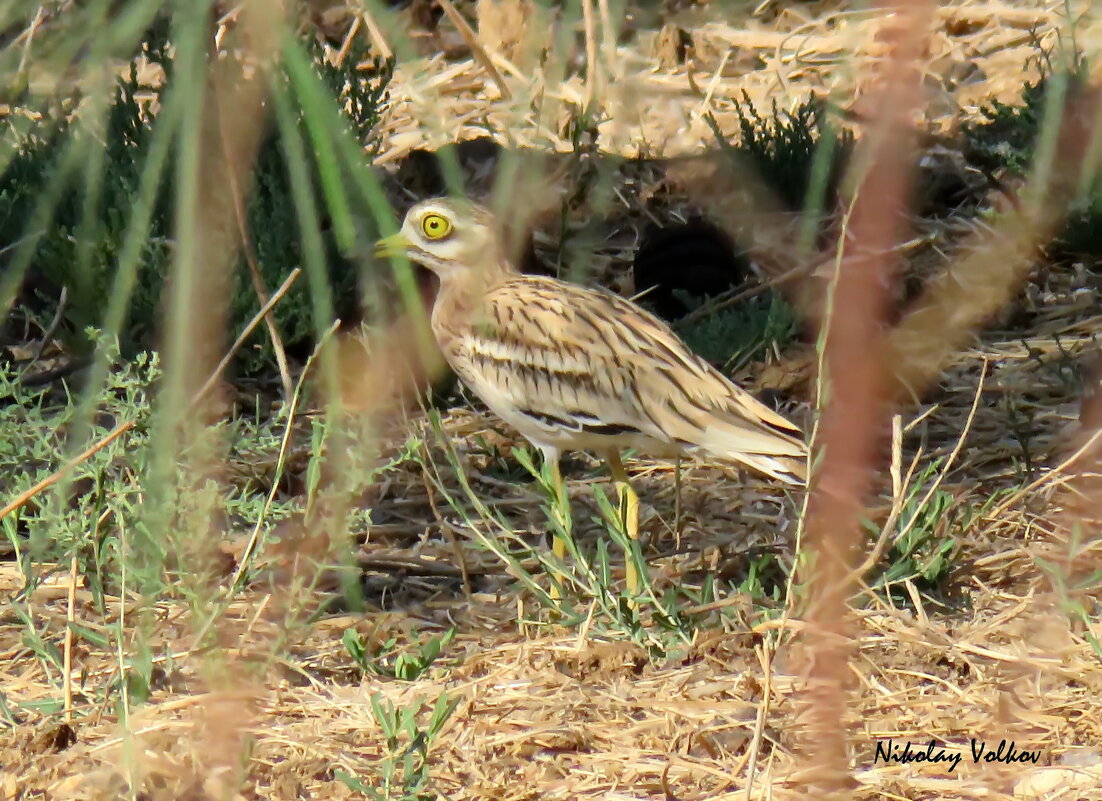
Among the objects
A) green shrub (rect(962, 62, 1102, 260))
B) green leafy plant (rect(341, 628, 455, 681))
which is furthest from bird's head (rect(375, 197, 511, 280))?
green shrub (rect(962, 62, 1102, 260))

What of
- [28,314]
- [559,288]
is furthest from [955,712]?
[28,314]

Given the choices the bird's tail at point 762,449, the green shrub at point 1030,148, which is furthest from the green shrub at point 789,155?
the bird's tail at point 762,449

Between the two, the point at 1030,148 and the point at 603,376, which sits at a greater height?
the point at 603,376

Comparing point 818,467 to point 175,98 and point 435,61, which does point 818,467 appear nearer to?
point 175,98

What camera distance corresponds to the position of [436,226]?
175 inches

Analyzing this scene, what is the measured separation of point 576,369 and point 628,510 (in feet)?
1.55

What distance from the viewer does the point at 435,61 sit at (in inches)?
281

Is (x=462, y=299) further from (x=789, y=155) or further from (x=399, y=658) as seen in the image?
(x=789, y=155)

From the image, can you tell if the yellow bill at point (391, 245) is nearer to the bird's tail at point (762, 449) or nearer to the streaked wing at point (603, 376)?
the streaked wing at point (603, 376)

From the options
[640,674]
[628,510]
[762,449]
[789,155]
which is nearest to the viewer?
[640,674]

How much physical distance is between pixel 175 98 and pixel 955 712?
1.97 meters

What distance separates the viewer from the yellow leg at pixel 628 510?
327 centimetres
